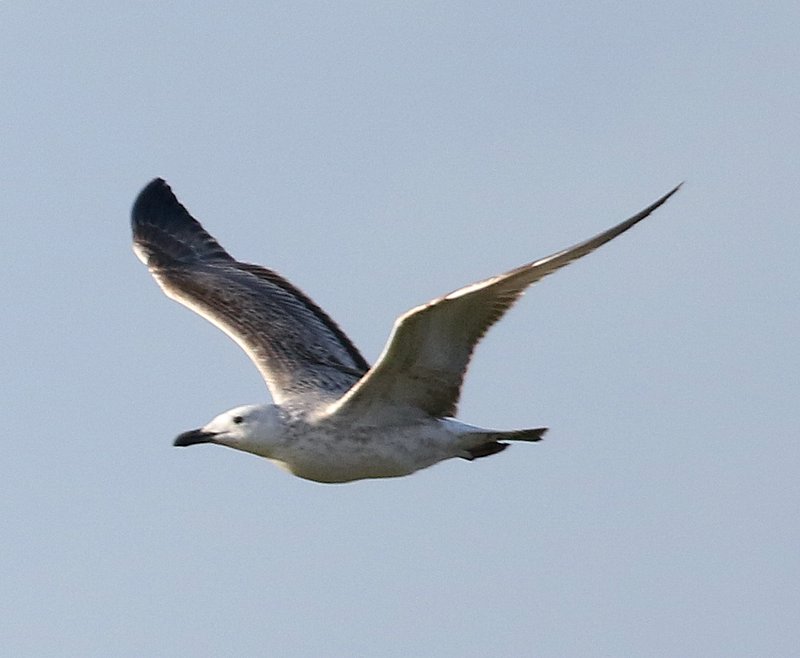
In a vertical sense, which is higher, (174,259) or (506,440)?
(174,259)

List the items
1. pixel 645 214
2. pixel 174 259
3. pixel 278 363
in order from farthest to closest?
1. pixel 174 259
2. pixel 278 363
3. pixel 645 214

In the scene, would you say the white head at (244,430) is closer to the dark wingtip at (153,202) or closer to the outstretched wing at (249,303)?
the outstretched wing at (249,303)

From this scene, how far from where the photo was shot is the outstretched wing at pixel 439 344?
53.6 ft

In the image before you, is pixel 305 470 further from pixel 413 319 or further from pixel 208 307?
pixel 208 307

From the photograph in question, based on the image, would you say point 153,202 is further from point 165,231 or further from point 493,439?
point 493,439

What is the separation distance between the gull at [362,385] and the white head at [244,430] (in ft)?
0.03

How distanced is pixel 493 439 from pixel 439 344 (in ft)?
5.67

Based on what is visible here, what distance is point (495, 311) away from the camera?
17469 millimetres

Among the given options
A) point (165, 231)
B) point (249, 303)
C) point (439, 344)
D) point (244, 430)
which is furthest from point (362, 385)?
point (165, 231)

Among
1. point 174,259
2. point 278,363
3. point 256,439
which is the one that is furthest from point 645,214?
point 174,259

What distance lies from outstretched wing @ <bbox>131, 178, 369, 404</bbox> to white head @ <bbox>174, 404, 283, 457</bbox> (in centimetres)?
92

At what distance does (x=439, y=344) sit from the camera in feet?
58.4

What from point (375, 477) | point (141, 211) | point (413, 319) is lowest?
point (375, 477)

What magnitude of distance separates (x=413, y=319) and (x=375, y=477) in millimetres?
2631
